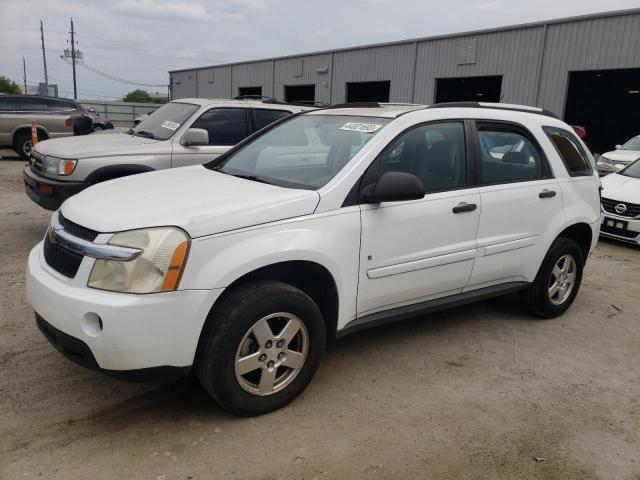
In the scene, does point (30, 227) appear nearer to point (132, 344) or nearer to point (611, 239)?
point (132, 344)

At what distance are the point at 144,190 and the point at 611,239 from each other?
7.52 meters

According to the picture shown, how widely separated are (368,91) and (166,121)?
23.8m

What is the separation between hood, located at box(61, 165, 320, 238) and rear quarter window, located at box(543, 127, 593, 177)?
2542 millimetres

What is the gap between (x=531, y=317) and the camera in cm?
484

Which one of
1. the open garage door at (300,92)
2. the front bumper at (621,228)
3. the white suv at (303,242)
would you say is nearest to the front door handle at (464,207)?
the white suv at (303,242)

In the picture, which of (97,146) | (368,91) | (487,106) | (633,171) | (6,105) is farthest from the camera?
(368,91)

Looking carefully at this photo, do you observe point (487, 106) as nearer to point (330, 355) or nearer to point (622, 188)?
point (330, 355)

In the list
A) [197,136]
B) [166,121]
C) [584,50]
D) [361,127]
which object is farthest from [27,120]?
[584,50]

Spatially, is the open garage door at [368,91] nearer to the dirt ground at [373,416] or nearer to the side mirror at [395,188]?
the dirt ground at [373,416]

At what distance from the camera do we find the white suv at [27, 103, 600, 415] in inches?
104

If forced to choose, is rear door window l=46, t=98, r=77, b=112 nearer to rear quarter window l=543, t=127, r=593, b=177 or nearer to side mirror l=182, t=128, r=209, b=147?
side mirror l=182, t=128, r=209, b=147

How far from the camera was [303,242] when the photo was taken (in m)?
3.00

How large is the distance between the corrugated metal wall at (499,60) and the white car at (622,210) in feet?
31.6

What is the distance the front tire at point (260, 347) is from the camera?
2.78 m
